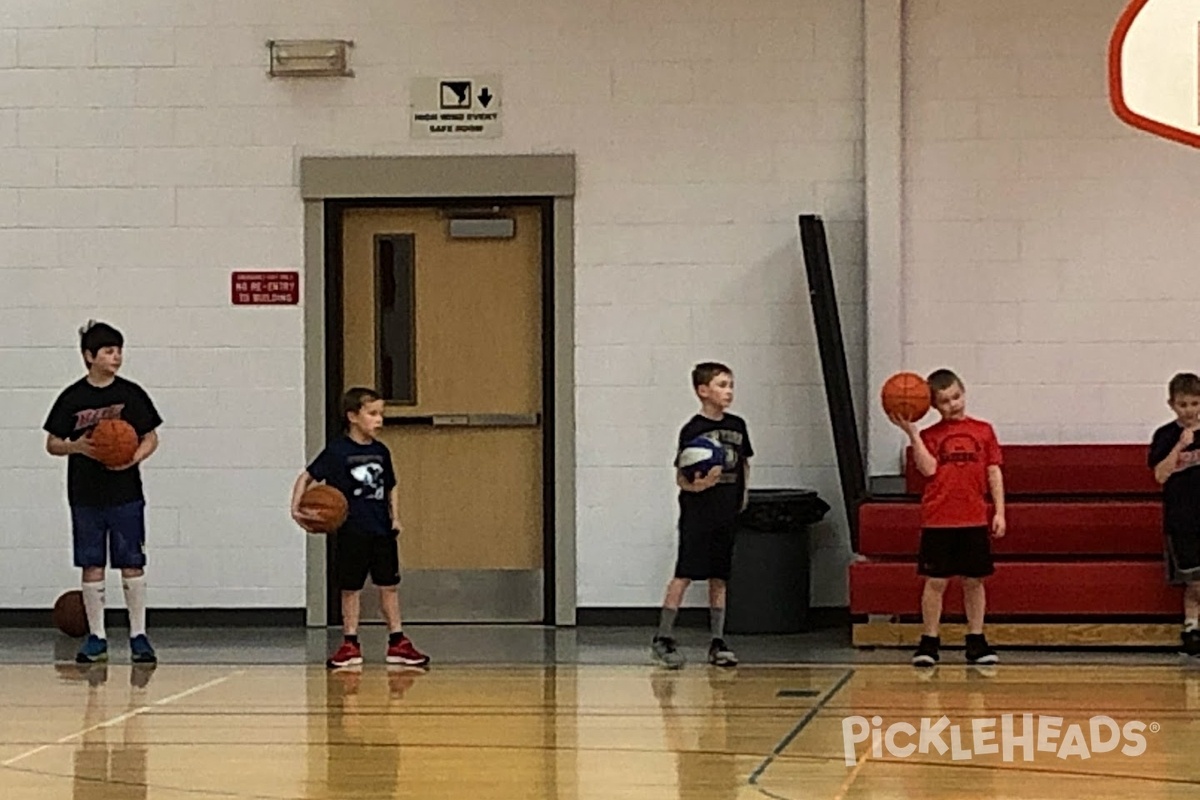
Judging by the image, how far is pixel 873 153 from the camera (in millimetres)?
11320

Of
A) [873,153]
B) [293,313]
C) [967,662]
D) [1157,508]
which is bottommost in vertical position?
[967,662]

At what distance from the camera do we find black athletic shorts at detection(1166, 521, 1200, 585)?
32.0ft

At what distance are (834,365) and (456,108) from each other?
105 inches

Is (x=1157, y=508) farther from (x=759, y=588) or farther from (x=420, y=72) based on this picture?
(x=420, y=72)

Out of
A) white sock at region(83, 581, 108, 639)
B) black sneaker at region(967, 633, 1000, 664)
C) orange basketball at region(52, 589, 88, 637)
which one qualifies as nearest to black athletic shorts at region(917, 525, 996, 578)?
black sneaker at region(967, 633, 1000, 664)

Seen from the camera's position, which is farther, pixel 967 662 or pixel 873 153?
pixel 873 153

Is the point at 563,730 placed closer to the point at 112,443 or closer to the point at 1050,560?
the point at 112,443

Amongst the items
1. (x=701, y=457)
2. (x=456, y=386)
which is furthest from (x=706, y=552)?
(x=456, y=386)

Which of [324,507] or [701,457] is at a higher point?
[701,457]

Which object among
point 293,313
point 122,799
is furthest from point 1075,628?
point 122,799

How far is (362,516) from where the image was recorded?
9.69 metres

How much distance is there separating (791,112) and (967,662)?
3579 millimetres

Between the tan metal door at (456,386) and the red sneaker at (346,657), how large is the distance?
219cm

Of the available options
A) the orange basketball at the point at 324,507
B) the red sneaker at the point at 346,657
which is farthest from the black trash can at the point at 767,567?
the orange basketball at the point at 324,507
